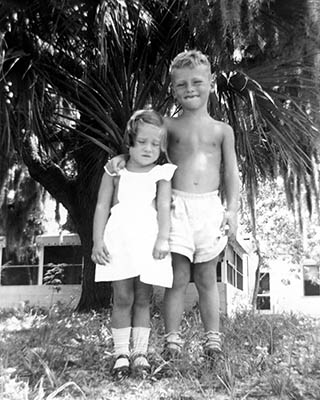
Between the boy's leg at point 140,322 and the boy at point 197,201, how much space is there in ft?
0.52

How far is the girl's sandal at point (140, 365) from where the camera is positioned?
2.41 metres

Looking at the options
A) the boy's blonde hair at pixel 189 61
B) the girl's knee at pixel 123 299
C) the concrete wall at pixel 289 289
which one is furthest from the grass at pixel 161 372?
the concrete wall at pixel 289 289

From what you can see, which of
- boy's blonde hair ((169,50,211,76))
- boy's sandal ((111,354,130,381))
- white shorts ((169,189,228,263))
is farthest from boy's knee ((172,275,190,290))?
boy's blonde hair ((169,50,211,76))

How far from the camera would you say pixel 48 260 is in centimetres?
1478

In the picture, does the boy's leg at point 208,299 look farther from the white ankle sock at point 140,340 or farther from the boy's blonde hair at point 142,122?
the boy's blonde hair at point 142,122

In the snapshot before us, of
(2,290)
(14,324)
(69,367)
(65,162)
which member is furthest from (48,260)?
(69,367)

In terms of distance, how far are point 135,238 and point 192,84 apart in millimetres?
900

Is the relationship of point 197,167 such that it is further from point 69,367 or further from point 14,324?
point 14,324

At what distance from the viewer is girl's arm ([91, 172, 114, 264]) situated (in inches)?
101

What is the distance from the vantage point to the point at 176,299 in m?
2.76

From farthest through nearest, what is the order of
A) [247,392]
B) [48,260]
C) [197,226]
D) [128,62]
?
[48,260]
[128,62]
[197,226]
[247,392]

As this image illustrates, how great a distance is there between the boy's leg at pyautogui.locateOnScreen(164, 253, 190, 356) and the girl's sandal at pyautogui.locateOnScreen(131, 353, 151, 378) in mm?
219

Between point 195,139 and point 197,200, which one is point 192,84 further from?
point 197,200

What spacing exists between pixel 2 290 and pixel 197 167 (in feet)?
39.7
